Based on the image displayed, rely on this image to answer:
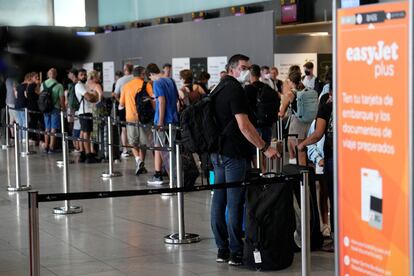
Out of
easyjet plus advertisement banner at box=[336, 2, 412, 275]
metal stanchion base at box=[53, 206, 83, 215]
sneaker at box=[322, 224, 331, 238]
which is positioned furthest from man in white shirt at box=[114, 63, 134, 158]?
easyjet plus advertisement banner at box=[336, 2, 412, 275]

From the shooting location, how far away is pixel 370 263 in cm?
388

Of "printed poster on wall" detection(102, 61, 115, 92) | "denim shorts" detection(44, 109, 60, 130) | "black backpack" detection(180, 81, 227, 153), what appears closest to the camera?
"black backpack" detection(180, 81, 227, 153)

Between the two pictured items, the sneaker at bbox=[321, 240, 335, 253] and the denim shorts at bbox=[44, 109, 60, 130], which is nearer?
the sneaker at bbox=[321, 240, 335, 253]

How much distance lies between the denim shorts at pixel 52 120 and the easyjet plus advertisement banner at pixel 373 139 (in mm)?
13504

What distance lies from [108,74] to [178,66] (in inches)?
168

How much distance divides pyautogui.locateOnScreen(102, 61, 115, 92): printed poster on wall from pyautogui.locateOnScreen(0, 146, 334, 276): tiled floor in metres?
10.6

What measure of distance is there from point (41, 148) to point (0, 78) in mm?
2257

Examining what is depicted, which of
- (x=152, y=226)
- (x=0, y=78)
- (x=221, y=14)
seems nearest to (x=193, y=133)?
(x=152, y=226)

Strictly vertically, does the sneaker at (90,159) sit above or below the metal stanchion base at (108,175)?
above

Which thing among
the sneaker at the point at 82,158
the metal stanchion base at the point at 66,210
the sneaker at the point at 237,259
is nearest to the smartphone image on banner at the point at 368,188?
the sneaker at the point at 237,259

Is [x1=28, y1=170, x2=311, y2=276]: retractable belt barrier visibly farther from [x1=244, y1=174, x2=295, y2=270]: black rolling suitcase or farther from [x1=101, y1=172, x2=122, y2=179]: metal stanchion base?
[x1=101, y1=172, x2=122, y2=179]: metal stanchion base

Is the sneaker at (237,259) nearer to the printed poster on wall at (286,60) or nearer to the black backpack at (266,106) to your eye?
the black backpack at (266,106)

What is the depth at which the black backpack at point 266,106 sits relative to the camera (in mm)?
11016

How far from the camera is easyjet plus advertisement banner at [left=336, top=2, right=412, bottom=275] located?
139 inches
